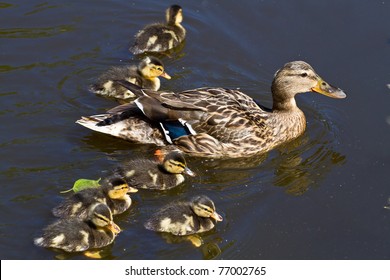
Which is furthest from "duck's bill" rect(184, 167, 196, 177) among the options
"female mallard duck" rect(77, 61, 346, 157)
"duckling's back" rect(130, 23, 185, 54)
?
"duckling's back" rect(130, 23, 185, 54)

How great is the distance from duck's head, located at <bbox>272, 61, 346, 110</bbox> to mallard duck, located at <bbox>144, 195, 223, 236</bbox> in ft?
5.19

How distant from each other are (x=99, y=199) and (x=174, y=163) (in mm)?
671

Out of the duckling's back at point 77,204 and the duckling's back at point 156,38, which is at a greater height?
the duckling's back at point 156,38

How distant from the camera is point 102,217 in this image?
21.3 feet

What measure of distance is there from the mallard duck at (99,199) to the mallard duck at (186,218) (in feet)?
0.90

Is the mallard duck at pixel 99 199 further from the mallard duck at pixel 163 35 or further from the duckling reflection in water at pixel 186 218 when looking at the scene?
the mallard duck at pixel 163 35

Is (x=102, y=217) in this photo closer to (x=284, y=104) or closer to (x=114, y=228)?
(x=114, y=228)

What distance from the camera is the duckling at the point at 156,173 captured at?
281 inches

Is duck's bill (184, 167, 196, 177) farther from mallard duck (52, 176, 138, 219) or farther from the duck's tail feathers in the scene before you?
the duck's tail feathers

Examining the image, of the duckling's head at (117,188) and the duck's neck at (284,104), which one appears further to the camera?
the duck's neck at (284,104)

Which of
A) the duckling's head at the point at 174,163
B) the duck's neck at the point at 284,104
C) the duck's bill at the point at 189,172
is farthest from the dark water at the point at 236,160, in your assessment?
the duck's neck at the point at 284,104

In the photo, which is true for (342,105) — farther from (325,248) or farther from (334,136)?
(325,248)

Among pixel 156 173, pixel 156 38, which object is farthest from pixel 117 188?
pixel 156 38

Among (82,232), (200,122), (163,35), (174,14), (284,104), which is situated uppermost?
(174,14)
